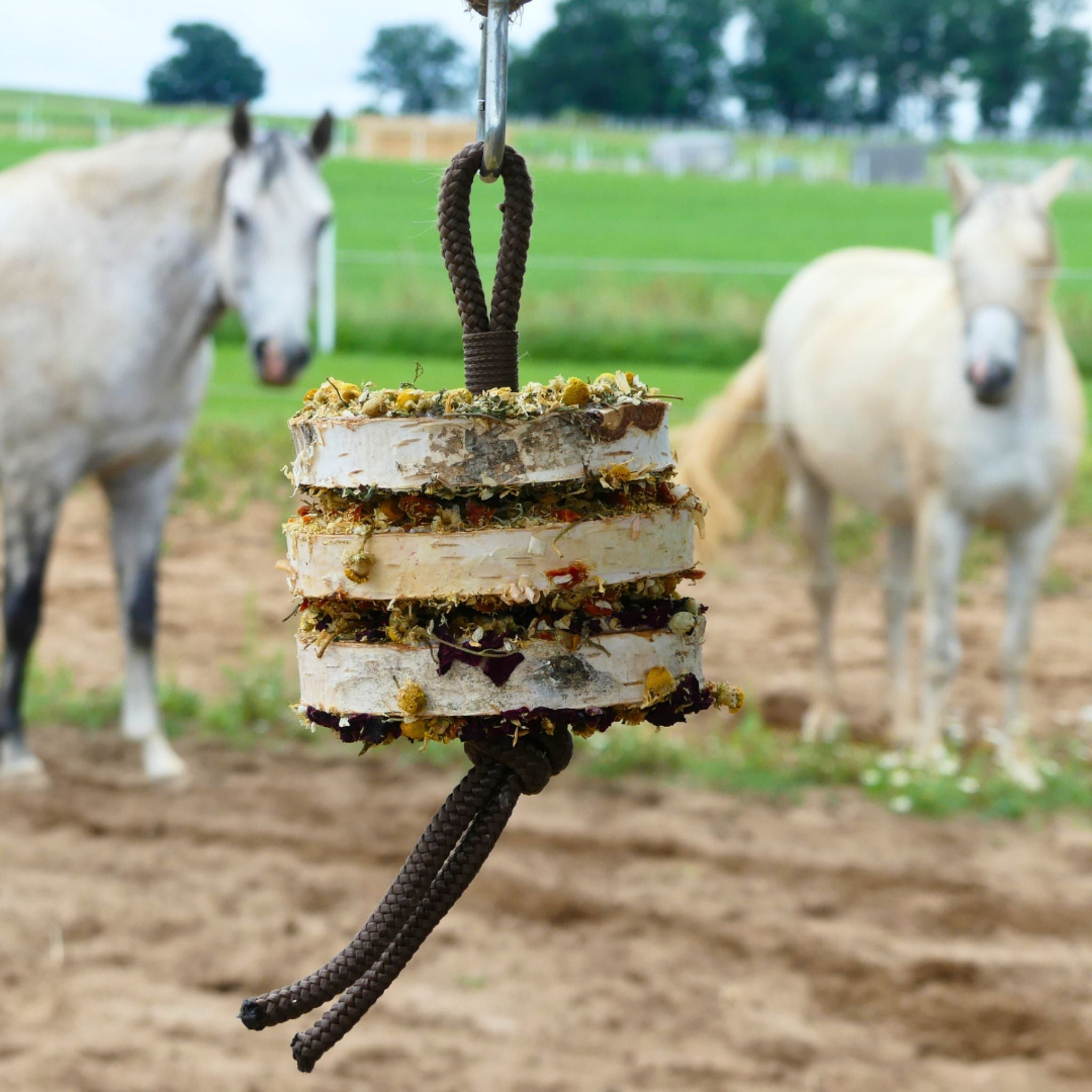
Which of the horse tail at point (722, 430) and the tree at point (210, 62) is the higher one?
the tree at point (210, 62)

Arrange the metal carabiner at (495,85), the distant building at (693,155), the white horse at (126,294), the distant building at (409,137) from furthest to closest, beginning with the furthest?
the distant building at (693,155), the distant building at (409,137), the white horse at (126,294), the metal carabiner at (495,85)

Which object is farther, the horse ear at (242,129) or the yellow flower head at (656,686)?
the horse ear at (242,129)

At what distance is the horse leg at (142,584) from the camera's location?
4430 millimetres

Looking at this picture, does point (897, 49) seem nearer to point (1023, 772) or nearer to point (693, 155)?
point (693, 155)

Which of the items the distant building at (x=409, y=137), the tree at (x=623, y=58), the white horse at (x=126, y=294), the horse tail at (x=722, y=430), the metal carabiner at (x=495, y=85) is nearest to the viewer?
the metal carabiner at (x=495, y=85)

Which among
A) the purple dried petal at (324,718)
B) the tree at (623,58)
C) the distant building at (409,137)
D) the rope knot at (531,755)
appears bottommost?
the rope knot at (531,755)

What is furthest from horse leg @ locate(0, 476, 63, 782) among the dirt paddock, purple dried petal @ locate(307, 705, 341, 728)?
purple dried petal @ locate(307, 705, 341, 728)

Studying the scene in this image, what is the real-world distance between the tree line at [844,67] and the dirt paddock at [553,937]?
38.0 metres

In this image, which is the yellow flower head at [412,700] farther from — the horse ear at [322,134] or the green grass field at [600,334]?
the horse ear at [322,134]

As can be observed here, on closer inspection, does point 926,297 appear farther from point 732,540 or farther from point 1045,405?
point 732,540

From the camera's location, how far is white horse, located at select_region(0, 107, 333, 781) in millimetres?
Result: 3932

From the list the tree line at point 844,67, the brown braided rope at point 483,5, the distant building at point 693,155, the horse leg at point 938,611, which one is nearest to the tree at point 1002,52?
the tree line at point 844,67

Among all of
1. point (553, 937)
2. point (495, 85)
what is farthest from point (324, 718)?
point (553, 937)

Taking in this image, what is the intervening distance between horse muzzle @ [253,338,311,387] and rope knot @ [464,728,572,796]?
3198 mm
